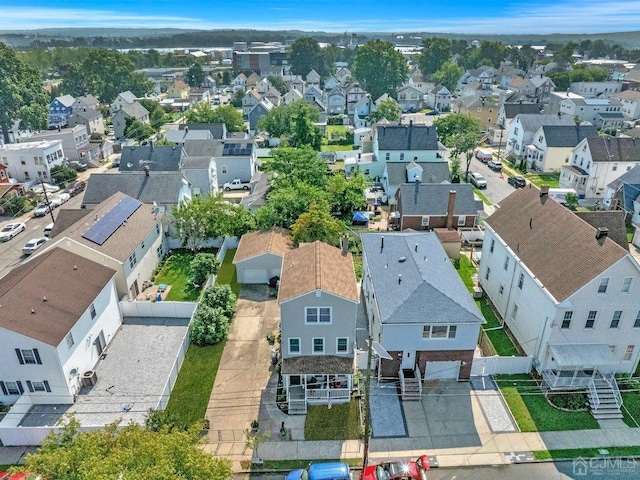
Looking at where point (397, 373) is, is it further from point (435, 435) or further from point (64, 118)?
point (64, 118)

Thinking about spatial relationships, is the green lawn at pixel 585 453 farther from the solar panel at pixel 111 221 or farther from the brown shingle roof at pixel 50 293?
the solar panel at pixel 111 221

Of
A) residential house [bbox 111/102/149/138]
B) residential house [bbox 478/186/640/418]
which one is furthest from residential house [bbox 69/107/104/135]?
residential house [bbox 478/186/640/418]

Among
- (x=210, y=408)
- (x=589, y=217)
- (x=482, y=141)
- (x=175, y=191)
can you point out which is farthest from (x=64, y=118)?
(x=589, y=217)

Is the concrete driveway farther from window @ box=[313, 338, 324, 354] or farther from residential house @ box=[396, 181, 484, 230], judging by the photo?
residential house @ box=[396, 181, 484, 230]

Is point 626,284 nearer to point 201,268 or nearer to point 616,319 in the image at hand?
point 616,319

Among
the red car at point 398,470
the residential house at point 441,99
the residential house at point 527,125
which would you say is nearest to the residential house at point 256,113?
the residential house at point 441,99

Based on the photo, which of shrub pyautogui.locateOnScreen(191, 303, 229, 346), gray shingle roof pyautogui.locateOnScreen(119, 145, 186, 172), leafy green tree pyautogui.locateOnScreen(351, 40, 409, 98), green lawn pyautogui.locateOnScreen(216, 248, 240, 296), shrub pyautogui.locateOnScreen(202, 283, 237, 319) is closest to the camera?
shrub pyautogui.locateOnScreen(191, 303, 229, 346)
